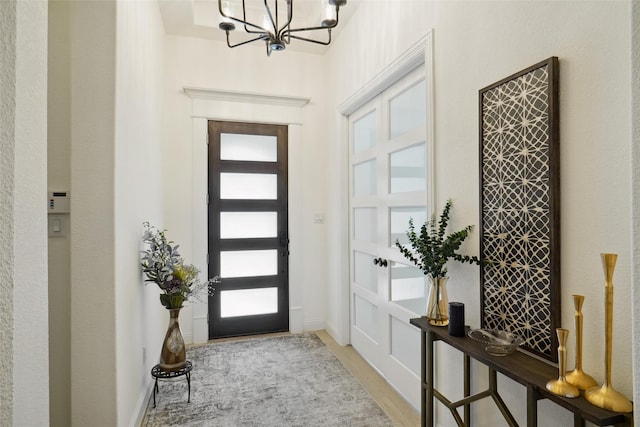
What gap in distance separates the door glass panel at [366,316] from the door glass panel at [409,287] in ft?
1.43

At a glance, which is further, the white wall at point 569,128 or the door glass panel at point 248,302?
the door glass panel at point 248,302

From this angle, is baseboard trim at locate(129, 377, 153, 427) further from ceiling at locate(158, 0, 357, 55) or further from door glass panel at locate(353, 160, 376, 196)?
ceiling at locate(158, 0, 357, 55)

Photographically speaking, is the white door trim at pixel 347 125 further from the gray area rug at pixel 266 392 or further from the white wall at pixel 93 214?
the white wall at pixel 93 214

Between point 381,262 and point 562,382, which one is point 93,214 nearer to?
point 381,262

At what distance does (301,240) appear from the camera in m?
3.83

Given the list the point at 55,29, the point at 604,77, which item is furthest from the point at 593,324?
the point at 55,29

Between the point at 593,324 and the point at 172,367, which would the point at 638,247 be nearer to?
the point at 593,324

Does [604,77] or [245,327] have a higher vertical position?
[604,77]

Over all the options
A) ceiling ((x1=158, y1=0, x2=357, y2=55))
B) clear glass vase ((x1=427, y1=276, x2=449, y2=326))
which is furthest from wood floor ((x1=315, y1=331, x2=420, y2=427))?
ceiling ((x1=158, y1=0, x2=357, y2=55))

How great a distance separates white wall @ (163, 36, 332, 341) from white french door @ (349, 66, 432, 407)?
59 cm

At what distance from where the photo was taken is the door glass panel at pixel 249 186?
3664 mm

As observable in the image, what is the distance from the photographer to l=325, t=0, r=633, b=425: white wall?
111 cm

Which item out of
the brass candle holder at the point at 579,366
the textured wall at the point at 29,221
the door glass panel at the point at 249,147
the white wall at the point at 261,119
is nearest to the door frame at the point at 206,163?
the white wall at the point at 261,119

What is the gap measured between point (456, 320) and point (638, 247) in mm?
1008
